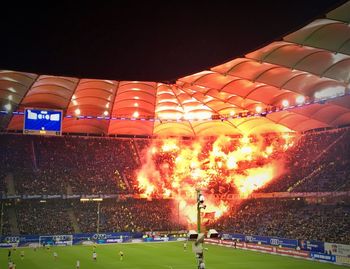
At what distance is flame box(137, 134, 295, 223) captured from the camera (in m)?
69.4

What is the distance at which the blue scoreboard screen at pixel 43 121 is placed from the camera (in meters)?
38.6

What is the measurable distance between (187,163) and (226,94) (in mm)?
29755

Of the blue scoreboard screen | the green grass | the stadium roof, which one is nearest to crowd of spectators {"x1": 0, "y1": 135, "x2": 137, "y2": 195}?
the stadium roof

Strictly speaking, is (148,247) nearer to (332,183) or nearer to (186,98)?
(186,98)

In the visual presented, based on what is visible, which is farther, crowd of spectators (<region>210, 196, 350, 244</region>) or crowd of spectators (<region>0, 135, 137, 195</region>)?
crowd of spectators (<region>0, 135, 137, 195</region>)

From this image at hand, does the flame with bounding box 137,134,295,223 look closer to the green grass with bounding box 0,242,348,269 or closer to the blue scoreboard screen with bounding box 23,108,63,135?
the green grass with bounding box 0,242,348,269

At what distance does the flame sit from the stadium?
0.59 feet

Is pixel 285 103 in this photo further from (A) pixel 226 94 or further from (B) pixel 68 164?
(B) pixel 68 164

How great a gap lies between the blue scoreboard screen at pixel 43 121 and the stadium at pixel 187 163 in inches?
3.7

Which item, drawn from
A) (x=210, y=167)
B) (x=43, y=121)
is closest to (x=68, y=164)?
(x=210, y=167)

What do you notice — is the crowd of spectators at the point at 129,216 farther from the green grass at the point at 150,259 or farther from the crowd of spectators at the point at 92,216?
the green grass at the point at 150,259

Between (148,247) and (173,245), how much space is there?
4034 millimetres

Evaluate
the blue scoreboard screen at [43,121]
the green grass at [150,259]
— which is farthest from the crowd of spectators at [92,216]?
the blue scoreboard screen at [43,121]

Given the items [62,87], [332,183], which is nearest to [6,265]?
[62,87]
